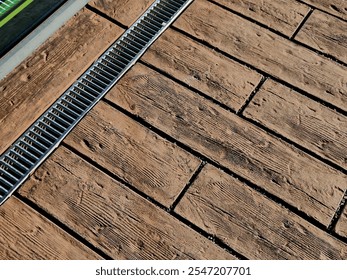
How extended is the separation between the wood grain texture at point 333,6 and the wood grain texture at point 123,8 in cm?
72

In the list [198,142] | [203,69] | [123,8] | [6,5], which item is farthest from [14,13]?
[198,142]

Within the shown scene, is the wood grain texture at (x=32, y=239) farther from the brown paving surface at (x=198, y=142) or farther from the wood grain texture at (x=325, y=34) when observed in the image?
the wood grain texture at (x=325, y=34)

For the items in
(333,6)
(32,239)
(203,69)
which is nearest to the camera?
(32,239)

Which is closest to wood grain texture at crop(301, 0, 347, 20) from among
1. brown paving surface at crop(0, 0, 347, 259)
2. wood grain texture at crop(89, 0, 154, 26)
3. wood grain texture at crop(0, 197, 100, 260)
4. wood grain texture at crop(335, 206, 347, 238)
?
brown paving surface at crop(0, 0, 347, 259)

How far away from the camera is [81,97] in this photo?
2.05m

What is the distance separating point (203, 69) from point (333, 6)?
69 centimetres

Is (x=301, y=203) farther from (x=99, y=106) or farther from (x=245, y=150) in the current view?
(x=99, y=106)

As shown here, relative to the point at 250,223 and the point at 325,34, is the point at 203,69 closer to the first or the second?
the point at 325,34

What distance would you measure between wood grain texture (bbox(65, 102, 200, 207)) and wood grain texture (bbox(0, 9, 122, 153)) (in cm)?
18

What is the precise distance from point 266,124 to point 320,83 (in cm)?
31

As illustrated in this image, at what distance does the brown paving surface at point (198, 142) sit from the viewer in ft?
5.73

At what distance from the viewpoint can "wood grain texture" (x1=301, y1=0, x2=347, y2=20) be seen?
238 cm

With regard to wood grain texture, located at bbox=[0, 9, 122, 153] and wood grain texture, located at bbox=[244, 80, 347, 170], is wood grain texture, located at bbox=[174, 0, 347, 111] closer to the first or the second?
wood grain texture, located at bbox=[244, 80, 347, 170]

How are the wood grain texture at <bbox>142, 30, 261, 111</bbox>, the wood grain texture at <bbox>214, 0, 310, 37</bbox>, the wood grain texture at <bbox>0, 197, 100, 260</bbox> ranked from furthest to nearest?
the wood grain texture at <bbox>214, 0, 310, 37</bbox>, the wood grain texture at <bbox>142, 30, 261, 111</bbox>, the wood grain texture at <bbox>0, 197, 100, 260</bbox>
